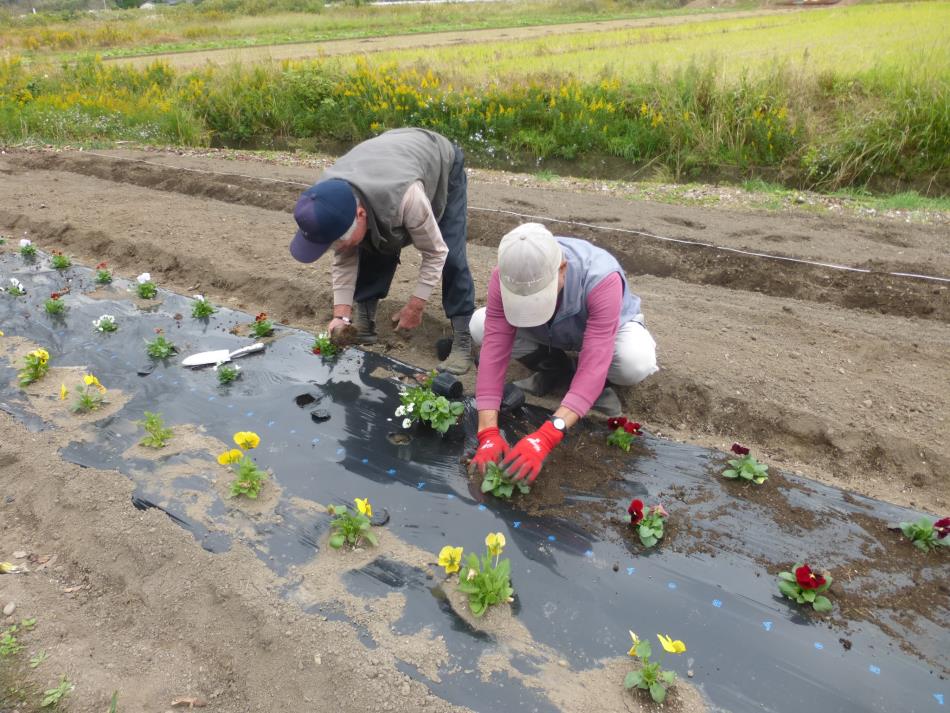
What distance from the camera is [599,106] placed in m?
8.93

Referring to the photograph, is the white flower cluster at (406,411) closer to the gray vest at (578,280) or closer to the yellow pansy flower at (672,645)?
the gray vest at (578,280)

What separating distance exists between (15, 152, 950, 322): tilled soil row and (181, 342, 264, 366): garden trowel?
2724 millimetres

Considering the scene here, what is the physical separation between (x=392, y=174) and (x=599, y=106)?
6.59 metres

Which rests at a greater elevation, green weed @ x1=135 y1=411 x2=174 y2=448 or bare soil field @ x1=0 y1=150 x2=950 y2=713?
green weed @ x1=135 y1=411 x2=174 y2=448

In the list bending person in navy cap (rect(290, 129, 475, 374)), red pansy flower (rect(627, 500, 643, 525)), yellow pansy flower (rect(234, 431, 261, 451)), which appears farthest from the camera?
bending person in navy cap (rect(290, 129, 475, 374))

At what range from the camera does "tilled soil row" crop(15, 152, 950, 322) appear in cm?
461

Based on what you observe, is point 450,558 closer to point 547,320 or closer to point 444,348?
point 547,320

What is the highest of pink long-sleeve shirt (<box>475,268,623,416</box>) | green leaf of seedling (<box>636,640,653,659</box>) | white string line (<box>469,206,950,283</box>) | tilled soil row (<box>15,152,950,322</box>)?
pink long-sleeve shirt (<box>475,268,623,416</box>)

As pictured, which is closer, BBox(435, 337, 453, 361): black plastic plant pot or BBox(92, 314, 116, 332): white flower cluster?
BBox(435, 337, 453, 361): black plastic plant pot

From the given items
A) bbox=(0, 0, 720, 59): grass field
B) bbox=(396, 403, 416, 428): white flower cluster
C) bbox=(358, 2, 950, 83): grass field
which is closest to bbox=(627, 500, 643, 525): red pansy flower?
bbox=(396, 403, 416, 428): white flower cluster

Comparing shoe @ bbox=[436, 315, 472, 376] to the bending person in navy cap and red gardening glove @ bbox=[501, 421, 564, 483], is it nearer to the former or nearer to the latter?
the bending person in navy cap

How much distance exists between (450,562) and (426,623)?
22 centimetres

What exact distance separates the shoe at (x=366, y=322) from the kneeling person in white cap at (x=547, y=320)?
148 cm

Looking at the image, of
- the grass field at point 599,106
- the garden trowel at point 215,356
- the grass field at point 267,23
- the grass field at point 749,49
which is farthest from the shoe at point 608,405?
the grass field at point 267,23
